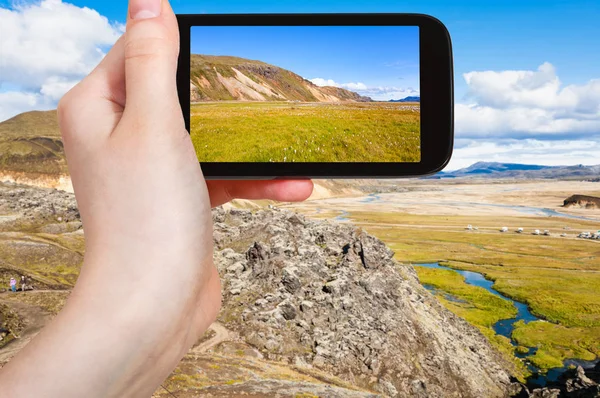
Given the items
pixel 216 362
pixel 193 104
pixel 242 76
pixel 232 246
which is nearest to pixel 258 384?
pixel 216 362

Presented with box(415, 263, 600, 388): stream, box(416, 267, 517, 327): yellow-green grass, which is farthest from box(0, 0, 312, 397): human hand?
box(416, 267, 517, 327): yellow-green grass

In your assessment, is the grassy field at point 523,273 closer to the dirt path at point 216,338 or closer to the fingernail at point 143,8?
the dirt path at point 216,338

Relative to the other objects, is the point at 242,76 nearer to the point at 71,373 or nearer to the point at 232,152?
the point at 232,152

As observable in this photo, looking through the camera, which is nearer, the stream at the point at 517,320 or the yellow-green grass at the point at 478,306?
the stream at the point at 517,320

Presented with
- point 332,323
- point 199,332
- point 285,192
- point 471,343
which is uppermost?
point 285,192

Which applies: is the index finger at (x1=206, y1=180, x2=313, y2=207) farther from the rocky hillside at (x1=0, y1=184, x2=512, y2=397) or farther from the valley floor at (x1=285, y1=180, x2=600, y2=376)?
the valley floor at (x1=285, y1=180, x2=600, y2=376)

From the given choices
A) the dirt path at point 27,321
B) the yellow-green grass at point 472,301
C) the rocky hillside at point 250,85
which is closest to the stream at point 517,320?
the yellow-green grass at point 472,301

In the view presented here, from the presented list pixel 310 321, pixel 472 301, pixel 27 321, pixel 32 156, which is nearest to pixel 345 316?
pixel 310 321

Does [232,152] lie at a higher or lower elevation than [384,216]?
higher
